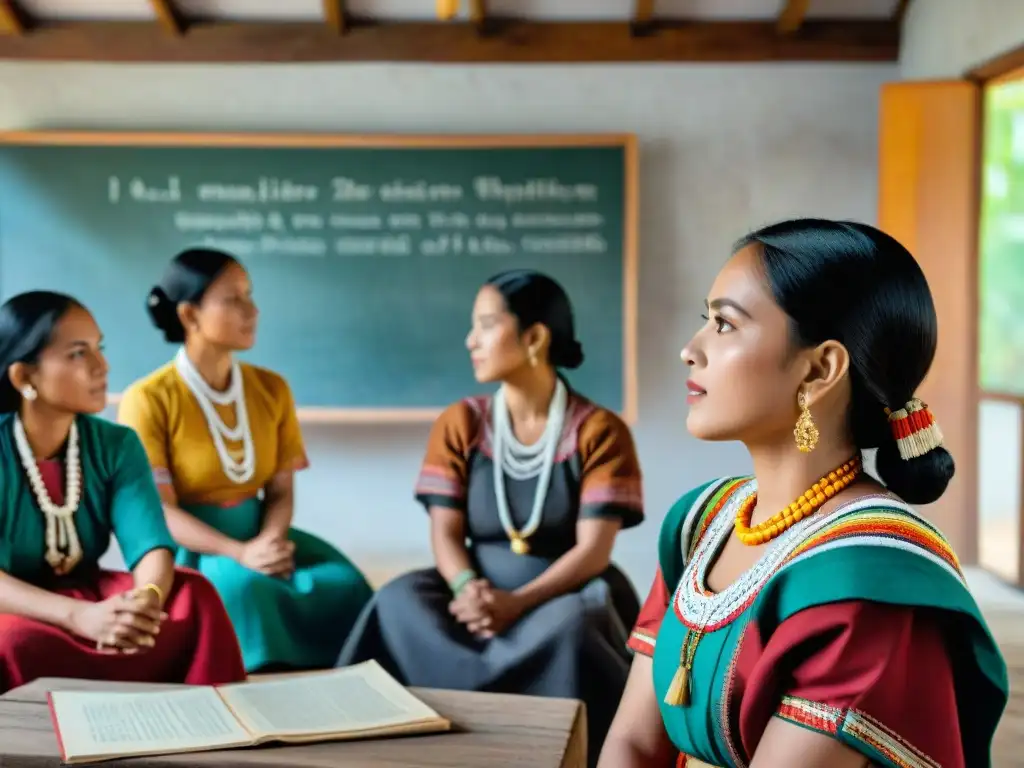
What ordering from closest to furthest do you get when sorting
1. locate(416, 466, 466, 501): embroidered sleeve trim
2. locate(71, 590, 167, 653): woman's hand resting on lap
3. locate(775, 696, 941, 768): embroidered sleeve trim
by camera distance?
locate(775, 696, 941, 768): embroidered sleeve trim < locate(71, 590, 167, 653): woman's hand resting on lap < locate(416, 466, 466, 501): embroidered sleeve trim

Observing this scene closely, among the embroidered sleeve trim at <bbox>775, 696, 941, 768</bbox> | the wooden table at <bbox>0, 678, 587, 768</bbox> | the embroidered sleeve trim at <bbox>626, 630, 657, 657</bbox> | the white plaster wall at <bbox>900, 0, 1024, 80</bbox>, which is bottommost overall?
the wooden table at <bbox>0, 678, 587, 768</bbox>

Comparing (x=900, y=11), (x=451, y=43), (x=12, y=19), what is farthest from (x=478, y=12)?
(x=12, y=19)

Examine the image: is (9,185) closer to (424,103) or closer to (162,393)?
(424,103)

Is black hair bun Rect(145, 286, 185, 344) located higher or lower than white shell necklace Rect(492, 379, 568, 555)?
higher

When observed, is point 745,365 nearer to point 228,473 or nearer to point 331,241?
point 228,473

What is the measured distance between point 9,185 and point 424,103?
170 centimetres

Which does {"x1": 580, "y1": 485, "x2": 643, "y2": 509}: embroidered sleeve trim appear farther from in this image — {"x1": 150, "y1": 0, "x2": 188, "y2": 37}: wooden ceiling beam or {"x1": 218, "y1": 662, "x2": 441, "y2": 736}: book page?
{"x1": 150, "y1": 0, "x2": 188, "y2": 37}: wooden ceiling beam

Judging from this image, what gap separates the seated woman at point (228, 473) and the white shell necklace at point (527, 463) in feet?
1.89

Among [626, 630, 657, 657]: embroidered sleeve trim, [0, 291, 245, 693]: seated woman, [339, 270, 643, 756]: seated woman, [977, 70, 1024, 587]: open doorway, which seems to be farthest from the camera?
[977, 70, 1024, 587]: open doorway

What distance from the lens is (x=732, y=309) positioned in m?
1.15

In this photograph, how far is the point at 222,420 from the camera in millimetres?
2838

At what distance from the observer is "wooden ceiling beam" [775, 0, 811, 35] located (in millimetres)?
4141

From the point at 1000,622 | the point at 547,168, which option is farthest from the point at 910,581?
the point at 547,168

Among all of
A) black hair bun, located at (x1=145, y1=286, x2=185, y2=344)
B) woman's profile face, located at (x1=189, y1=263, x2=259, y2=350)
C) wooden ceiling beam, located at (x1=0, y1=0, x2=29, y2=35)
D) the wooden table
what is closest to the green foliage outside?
woman's profile face, located at (x1=189, y1=263, x2=259, y2=350)
